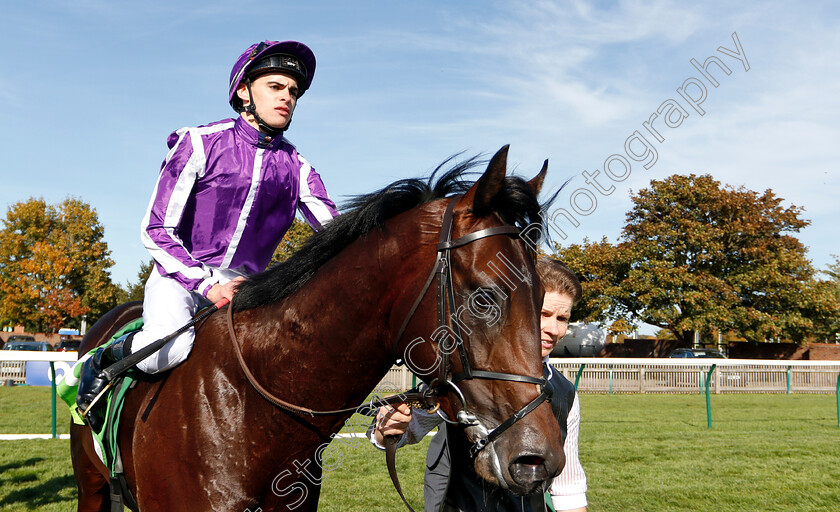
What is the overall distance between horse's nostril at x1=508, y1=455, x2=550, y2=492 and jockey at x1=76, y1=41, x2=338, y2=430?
1.29 meters

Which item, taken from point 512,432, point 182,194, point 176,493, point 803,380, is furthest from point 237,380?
point 803,380

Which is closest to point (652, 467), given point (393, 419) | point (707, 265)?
point (393, 419)

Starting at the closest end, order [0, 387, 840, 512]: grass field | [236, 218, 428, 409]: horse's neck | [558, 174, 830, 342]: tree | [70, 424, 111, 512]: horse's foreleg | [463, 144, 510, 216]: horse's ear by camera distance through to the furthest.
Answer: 1. [463, 144, 510, 216]: horse's ear
2. [236, 218, 428, 409]: horse's neck
3. [70, 424, 111, 512]: horse's foreleg
4. [0, 387, 840, 512]: grass field
5. [558, 174, 830, 342]: tree

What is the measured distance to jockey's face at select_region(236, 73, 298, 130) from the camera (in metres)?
2.85

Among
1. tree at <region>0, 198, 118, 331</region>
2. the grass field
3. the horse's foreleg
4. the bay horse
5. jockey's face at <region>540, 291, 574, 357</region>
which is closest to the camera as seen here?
the bay horse

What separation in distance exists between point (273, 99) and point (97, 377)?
1396 millimetres

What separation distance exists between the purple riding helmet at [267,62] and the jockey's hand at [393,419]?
53.1 inches

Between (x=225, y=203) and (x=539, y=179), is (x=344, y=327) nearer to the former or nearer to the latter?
(x=539, y=179)

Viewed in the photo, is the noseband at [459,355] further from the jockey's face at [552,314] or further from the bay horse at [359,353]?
the jockey's face at [552,314]

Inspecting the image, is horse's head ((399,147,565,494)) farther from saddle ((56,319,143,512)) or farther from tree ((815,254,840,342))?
tree ((815,254,840,342))

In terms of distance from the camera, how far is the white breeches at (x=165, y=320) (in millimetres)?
2387

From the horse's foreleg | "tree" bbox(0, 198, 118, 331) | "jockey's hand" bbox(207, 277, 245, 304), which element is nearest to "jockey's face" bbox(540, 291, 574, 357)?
"jockey's hand" bbox(207, 277, 245, 304)

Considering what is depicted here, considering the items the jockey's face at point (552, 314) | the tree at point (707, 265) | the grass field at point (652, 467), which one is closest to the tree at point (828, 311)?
the tree at point (707, 265)

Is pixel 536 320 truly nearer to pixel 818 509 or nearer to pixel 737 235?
pixel 818 509
